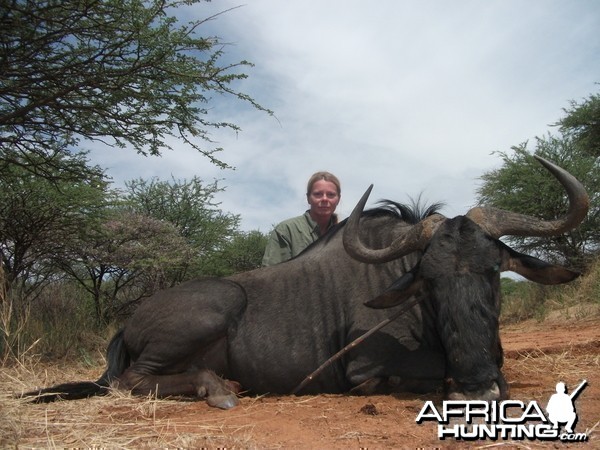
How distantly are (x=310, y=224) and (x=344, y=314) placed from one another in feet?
8.44

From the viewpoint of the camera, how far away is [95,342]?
8.22 meters

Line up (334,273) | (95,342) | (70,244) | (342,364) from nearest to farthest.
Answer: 1. (342,364)
2. (334,273)
3. (95,342)
4. (70,244)

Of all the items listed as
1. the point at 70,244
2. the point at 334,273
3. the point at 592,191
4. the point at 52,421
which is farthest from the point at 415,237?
the point at 592,191

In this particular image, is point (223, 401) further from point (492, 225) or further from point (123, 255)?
point (123, 255)

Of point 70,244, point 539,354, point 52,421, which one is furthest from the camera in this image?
point 70,244

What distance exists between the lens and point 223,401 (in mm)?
3768

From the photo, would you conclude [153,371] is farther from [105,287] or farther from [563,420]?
[105,287]

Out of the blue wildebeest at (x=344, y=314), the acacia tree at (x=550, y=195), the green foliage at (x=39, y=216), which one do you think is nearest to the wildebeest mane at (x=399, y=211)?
the blue wildebeest at (x=344, y=314)

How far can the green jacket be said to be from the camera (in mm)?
6566

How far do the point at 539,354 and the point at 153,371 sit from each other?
138 inches

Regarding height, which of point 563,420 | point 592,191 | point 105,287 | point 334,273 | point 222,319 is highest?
point 592,191

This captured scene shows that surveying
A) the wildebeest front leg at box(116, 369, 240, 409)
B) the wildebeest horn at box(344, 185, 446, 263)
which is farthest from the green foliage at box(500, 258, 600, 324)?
the wildebeest front leg at box(116, 369, 240, 409)

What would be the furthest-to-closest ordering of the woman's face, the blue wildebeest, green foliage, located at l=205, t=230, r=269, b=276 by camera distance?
green foliage, located at l=205, t=230, r=269, b=276 < the woman's face < the blue wildebeest

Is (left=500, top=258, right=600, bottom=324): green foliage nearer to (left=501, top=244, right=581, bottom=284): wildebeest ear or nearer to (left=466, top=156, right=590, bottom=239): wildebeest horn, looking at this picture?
(left=501, top=244, right=581, bottom=284): wildebeest ear
